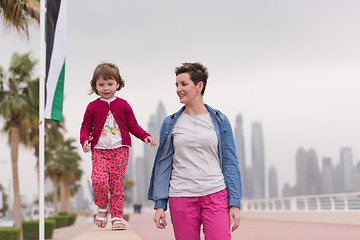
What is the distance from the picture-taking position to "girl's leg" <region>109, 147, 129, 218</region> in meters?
4.80

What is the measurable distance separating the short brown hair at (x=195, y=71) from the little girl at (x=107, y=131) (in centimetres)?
105

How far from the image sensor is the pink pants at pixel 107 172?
15.5 ft

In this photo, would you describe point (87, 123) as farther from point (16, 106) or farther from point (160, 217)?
point (16, 106)

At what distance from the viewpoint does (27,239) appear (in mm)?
29594

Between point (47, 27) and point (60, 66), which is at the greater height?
point (47, 27)

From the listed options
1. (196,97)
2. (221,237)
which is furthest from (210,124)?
(221,237)

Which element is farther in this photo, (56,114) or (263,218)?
(263,218)

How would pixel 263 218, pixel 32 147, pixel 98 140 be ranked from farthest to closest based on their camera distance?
pixel 263 218 < pixel 32 147 < pixel 98 140

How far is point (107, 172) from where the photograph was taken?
4801 mm

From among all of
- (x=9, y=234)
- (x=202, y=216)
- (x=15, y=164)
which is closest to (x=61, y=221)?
(x=15, y=164)

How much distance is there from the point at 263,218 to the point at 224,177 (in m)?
27.6

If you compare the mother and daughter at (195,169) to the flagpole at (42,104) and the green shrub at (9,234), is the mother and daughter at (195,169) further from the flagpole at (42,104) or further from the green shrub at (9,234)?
the green shrub at (9,234)

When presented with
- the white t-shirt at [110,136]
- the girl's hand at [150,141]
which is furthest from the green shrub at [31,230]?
the girl's hand at [150,141]

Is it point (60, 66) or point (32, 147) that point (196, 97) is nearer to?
point (60, 66)
